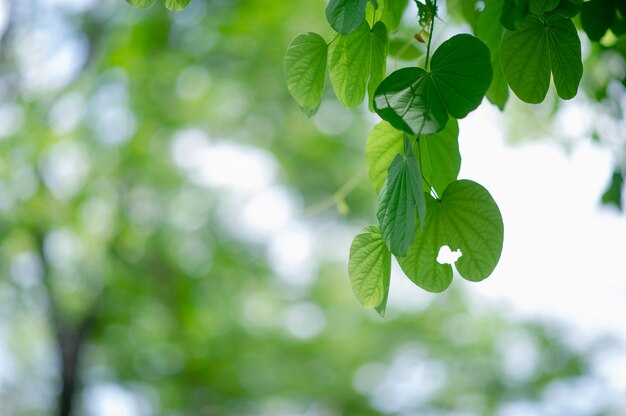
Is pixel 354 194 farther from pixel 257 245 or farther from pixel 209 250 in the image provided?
pixel 209 250

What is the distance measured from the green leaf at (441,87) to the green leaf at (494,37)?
0.20 metres

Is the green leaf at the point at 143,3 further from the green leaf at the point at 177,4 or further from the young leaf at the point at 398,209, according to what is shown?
the young leaf at the point at 398,209

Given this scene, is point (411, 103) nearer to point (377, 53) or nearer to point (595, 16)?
point (377, 53)

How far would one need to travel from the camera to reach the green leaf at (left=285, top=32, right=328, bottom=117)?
62 cm

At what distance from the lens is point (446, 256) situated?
575 millimetres

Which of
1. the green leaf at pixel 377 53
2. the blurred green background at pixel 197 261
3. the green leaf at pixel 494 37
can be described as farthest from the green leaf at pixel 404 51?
the blurred green background at pixel 197 261

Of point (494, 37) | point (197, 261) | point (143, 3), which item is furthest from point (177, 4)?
point (197, 261)

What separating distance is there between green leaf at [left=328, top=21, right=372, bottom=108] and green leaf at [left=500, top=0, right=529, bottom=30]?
12 centimetres

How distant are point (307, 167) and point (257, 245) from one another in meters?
0.92

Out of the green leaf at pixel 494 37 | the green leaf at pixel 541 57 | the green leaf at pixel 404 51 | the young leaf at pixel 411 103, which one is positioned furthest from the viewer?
the green leaf at pixel 404 51

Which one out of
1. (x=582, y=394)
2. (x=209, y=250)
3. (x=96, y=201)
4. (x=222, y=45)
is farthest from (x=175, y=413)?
(x=582, y=394)

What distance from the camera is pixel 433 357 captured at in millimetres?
7402

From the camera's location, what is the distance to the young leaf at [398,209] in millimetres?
505

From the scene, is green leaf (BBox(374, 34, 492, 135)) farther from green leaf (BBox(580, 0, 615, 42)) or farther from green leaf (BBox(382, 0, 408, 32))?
green leaf (BBox(580, 0, 615, 42))
